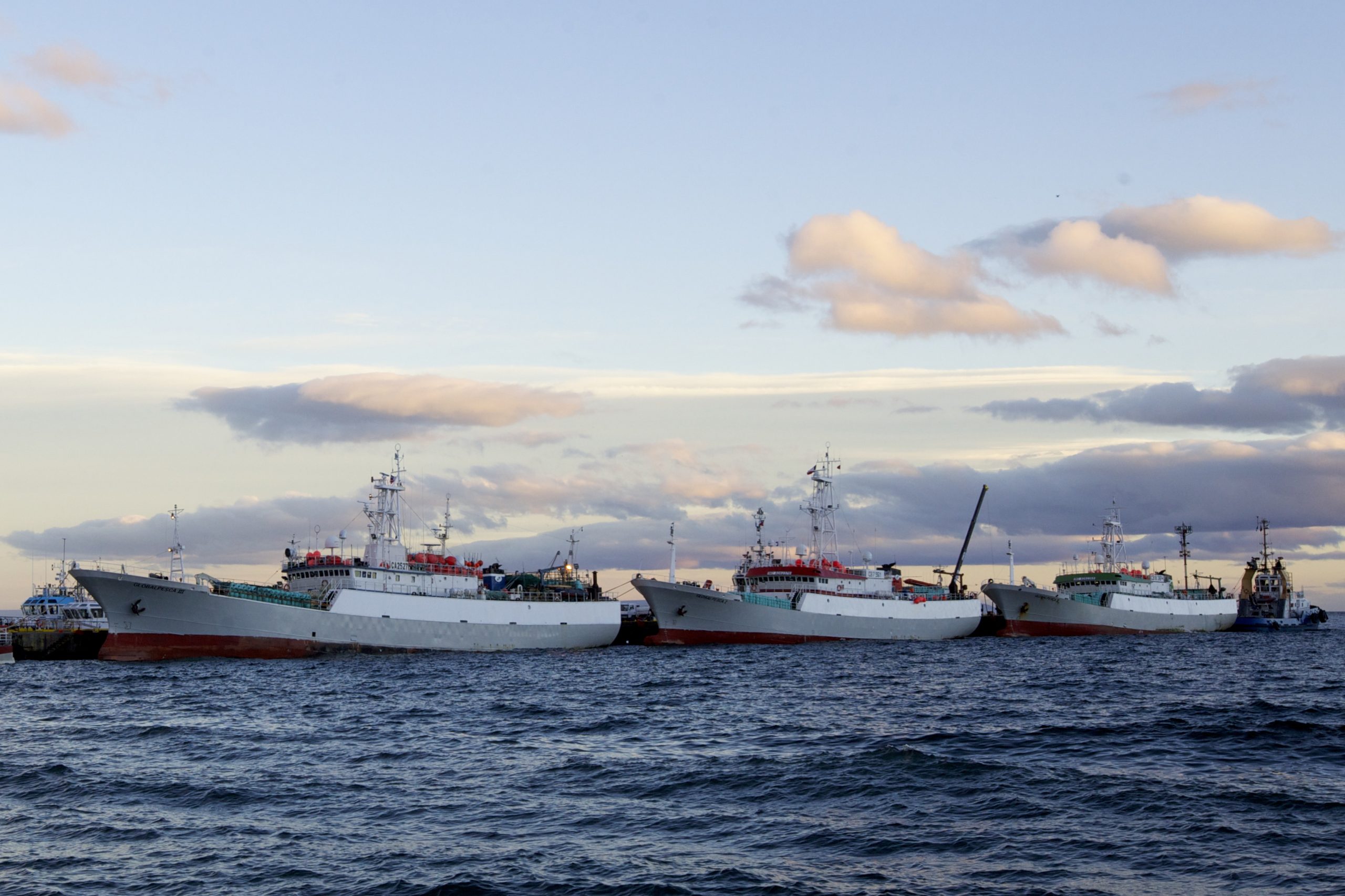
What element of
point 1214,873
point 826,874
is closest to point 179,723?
point 826,874

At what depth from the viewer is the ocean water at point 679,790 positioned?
18.0 meters

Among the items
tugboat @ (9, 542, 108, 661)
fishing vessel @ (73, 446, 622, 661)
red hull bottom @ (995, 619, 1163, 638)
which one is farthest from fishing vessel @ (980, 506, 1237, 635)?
tugboat @ (9, 542, 108, 661)

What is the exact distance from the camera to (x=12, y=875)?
18.3m

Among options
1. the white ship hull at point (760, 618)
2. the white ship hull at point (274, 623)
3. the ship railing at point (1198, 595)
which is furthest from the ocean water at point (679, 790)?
the ship railing at point (1198, 595)

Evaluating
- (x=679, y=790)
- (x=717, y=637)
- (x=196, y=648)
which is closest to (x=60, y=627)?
(x=196, y=648)

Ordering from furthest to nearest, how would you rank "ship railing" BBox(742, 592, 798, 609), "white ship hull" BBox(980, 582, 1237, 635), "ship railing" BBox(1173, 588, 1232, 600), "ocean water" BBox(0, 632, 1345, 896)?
"ship railing" BBox(1173, 588, 1232, 600)
"white ship hull" BBox(980, 582, 1237, 635)
"ship railing" BBox(742, 592, 798, 609)
"ocean water" BBox(0, 632, 1345, 896)

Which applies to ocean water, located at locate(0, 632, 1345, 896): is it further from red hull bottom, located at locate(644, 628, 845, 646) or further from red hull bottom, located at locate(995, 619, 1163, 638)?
red hull bottom, located at locate(995, 619, 1163, 638)

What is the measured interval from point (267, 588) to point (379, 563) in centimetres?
897

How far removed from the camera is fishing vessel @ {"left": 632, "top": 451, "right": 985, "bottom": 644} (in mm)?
84250

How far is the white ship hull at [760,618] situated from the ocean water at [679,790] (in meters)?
35.4

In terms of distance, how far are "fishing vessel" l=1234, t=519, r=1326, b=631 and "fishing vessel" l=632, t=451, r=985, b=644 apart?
48.1 meters

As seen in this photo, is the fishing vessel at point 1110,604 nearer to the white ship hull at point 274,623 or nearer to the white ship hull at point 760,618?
the white ship hull at point 760,618

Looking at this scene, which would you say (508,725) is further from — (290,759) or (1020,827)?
(1020,827)

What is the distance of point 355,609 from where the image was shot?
229 ft
